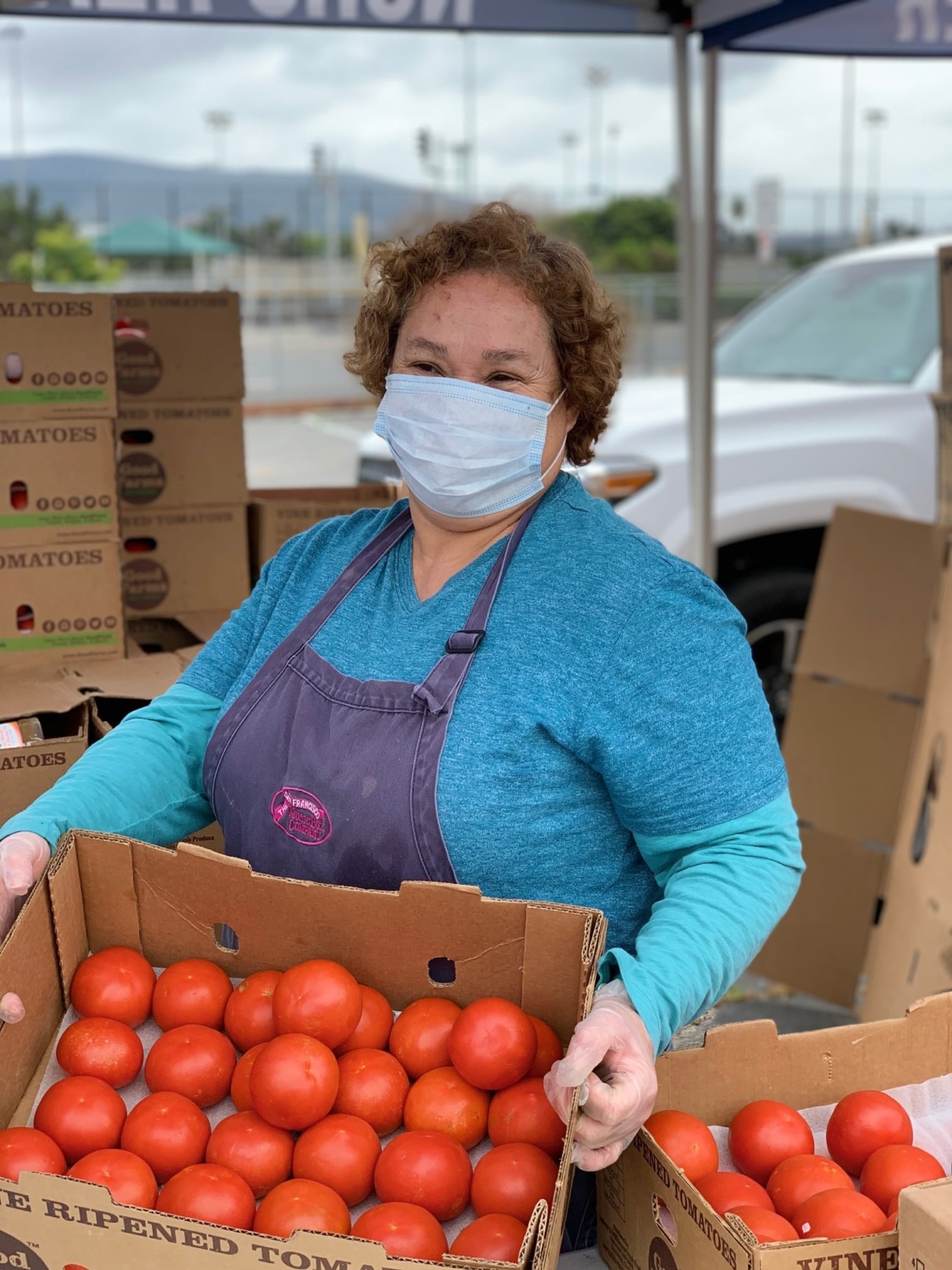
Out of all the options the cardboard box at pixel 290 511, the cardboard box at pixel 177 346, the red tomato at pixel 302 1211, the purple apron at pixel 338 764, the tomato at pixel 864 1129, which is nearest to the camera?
the red tomato at pixel 302 1211

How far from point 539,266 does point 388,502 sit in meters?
1.74

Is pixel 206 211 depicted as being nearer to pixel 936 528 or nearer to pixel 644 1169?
pixel 936 528

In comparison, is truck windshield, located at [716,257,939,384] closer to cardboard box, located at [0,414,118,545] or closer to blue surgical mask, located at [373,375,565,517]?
cardboard box, located at [0,414,118,545]

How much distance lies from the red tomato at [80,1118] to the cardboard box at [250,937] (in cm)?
6

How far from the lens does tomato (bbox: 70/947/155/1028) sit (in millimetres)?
1492

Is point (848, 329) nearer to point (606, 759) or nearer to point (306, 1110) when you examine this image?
point (606, 759)

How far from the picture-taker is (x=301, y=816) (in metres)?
1.74

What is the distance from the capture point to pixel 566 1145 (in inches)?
47.2

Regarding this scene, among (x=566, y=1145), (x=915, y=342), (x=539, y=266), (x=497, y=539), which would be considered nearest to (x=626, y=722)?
(x=497, y=539)

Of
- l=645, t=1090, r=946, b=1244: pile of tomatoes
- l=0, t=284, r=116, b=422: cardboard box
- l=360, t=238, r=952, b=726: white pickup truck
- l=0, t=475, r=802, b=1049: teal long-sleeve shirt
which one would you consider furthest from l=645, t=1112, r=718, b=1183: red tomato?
l=360, t=238, r=952, b=726: white pickup truck

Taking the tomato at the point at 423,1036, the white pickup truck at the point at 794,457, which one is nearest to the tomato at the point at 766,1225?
the tomato at the point at 423,1036

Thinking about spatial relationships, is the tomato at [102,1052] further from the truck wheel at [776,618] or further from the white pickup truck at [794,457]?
the truck wheel at [776,618]

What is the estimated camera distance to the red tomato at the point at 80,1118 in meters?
1.33

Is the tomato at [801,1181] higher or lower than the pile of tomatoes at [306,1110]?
lower
